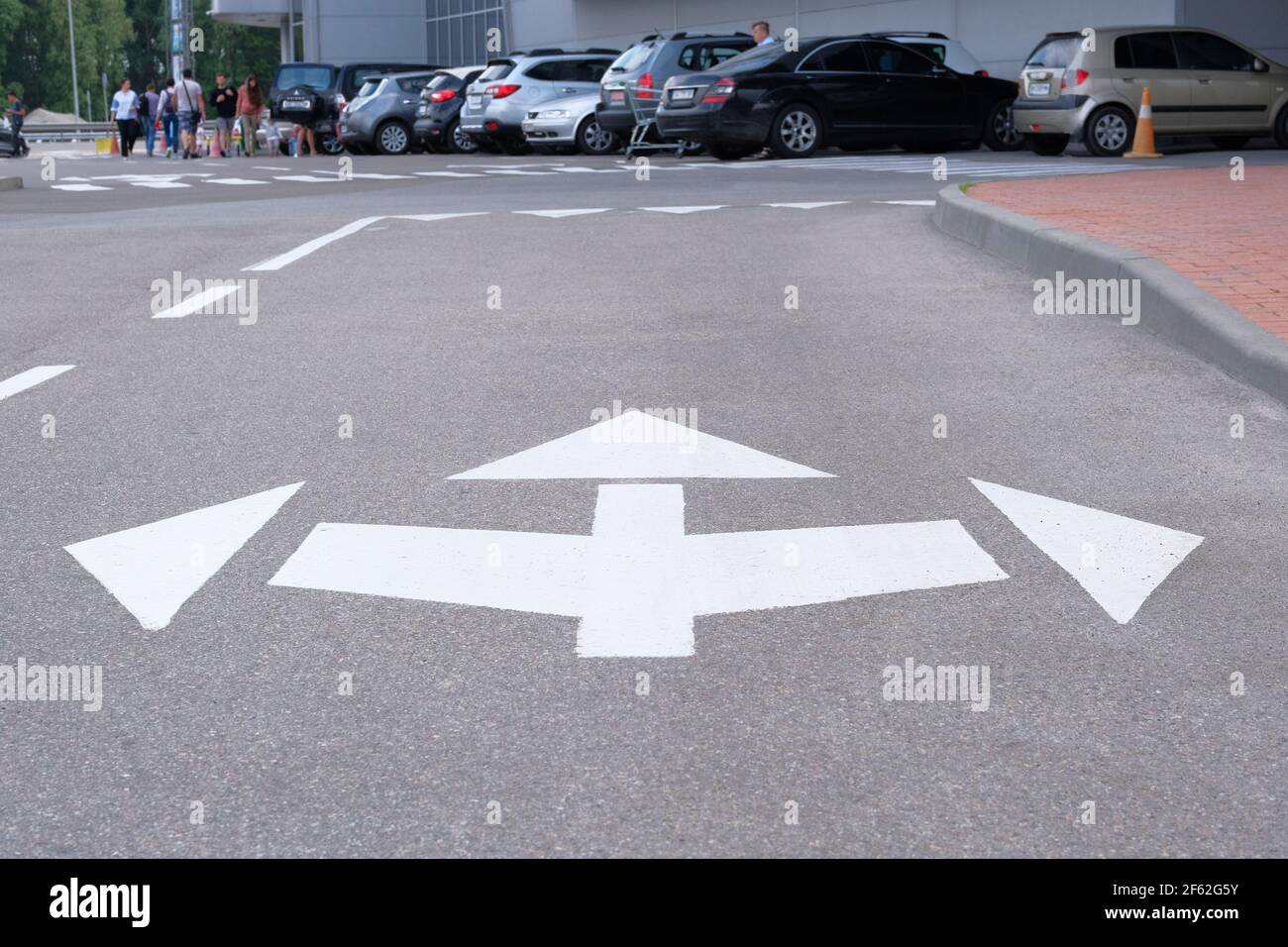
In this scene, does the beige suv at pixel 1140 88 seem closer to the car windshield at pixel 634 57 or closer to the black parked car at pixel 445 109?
the car windshield at pixel 634 57

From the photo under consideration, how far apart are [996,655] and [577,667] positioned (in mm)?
969

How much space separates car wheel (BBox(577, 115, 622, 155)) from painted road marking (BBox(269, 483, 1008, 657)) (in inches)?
1017

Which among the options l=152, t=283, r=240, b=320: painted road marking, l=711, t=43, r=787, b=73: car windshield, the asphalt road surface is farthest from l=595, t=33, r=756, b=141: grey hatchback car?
the asphalt road surface

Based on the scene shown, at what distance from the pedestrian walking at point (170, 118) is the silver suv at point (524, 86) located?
1035 cm

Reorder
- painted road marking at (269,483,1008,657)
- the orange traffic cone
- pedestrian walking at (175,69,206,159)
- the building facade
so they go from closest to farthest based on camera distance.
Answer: painted road marking at (269,483,1008,657), the orange traffic cone, the building facade, pedestrian walking at (175,69,206,159)

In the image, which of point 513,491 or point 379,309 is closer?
point 513,491

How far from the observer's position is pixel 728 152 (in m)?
25.4

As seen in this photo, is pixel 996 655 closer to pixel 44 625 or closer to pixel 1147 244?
pixel 44 625

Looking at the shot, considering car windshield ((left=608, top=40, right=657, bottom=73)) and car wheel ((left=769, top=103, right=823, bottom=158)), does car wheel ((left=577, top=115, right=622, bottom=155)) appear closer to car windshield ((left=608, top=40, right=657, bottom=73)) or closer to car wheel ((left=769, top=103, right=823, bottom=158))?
car windshield ((left=608, top=40, right=657, bottom=73))

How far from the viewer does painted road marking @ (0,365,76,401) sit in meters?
7.62
